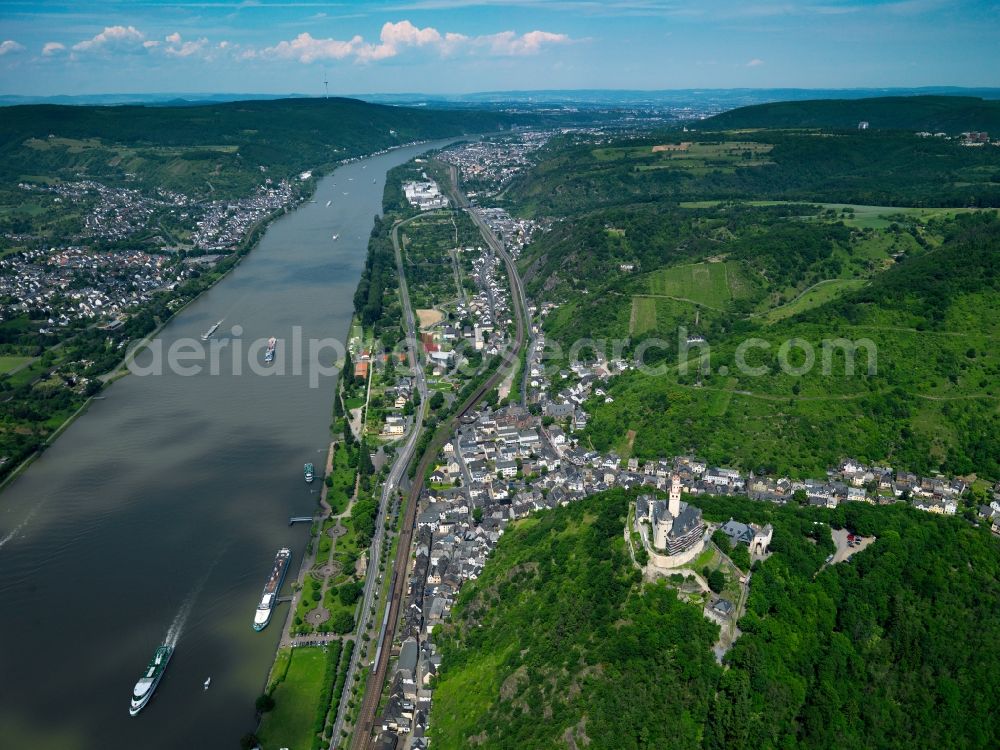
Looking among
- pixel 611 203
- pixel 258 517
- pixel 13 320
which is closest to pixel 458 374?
pixel 258 517

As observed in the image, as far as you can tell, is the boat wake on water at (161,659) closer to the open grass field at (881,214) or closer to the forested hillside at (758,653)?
the forested hillside at (758,653)

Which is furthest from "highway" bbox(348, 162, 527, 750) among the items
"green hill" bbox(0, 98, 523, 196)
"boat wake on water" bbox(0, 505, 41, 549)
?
"green hill" bbox(0, 98, 523, 196)

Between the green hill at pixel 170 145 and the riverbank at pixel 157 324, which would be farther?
the green hill at pixel 170 145

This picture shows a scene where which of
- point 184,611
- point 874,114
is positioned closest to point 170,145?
point 184,611

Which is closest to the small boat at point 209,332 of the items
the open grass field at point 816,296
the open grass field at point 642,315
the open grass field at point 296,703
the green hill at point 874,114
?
the open grass field at point 642,315

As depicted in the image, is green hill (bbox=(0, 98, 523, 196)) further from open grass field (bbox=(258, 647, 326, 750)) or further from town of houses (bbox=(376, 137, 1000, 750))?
open grass field (bbox=(258, 647, 326, 750))

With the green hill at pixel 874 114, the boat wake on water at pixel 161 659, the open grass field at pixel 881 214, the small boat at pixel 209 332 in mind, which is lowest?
the boat wake on water at pixel 161 659
